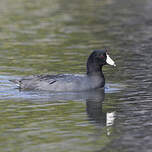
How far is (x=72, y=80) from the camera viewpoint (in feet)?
49.5

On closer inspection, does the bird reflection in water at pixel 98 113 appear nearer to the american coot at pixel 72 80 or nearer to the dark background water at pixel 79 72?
the dark background water at pixel 79 72

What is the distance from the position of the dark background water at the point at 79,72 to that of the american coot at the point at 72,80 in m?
0.27

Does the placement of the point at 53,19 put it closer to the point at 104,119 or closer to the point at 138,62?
the point at 138,62

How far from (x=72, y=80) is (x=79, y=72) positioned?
2.29 m

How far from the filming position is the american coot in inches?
595

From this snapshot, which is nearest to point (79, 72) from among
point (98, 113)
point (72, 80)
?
point (72, 80)

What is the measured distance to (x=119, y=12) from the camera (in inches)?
1323

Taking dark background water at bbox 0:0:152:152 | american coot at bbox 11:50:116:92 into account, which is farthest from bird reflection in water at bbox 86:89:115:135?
american coot at bbox 11:50:116:92

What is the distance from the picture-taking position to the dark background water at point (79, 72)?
417 inches

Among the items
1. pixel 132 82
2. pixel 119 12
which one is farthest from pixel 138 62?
pixel 119 12

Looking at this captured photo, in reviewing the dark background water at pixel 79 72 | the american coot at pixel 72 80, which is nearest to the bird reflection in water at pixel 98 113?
the dark background water at pixel 79 72

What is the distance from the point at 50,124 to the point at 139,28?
16.0m

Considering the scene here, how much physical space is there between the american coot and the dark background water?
267 millimetres

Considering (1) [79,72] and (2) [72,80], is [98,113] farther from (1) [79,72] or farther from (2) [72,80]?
(1) [79,72]
